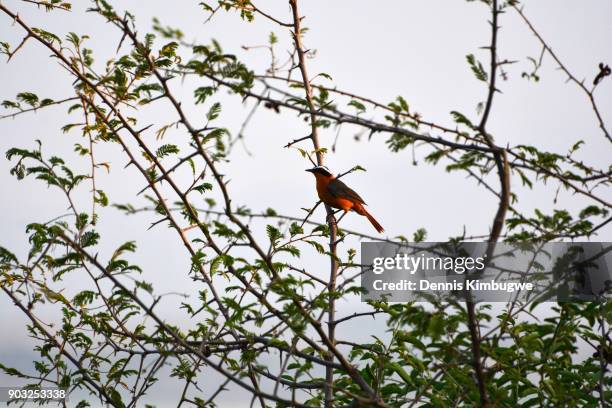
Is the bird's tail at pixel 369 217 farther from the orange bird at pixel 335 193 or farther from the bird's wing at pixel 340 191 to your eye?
the bird's wing at pixel 340 191

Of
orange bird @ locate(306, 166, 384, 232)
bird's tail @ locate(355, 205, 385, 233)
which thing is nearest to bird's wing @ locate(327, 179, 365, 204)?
orange bird @ locate(306, 166, 384, 232)

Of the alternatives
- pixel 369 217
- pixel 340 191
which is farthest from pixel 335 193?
pixel 369 217

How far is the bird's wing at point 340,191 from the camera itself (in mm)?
7535

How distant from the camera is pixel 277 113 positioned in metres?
3.17

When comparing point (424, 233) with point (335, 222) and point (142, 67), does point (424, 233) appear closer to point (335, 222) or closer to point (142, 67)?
point (335, 222)

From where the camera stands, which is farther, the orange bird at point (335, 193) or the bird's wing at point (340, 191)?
the bird's wing at point (340, 191)

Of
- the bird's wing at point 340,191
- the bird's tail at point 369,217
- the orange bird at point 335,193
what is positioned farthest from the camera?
the bird's tail at point 369,217

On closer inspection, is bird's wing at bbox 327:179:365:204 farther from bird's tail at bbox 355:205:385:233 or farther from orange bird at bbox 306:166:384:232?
bird's tail at bbox 355:205:385:233

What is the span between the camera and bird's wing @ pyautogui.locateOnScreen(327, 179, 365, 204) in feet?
24.7

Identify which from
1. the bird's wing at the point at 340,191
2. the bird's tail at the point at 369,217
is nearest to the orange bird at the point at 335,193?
the bird's wing at the point at 340,191

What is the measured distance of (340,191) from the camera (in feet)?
25.3

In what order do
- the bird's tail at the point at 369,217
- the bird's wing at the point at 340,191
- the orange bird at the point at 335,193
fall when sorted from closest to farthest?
the orange bird at the point at 335,193, the bird's wing at the point at 340,191, the bird's tail at the point at 369,217

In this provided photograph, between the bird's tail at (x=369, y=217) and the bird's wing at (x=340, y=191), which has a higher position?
the bird's tail at (x=369, y=217)

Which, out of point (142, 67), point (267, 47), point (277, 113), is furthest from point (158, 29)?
point (267, 47)
